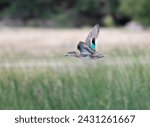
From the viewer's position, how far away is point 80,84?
235 centimetres

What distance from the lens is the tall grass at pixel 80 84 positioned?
Result: 7.49ft

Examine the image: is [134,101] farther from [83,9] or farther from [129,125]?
[83,9]

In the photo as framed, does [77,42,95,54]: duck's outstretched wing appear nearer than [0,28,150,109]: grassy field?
Yes

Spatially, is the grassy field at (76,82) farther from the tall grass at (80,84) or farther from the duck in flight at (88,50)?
the duck in flight at (88,50)

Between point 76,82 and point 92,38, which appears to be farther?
point 76,82

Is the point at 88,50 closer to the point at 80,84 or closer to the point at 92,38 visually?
the point at 92,38

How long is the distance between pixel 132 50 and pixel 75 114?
626 millimetres

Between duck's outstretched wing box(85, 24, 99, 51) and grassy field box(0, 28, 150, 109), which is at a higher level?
duck's outstretched wing box(85, 24, 99, 51)

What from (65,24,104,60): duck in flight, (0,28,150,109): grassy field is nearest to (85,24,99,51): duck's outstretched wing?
(65,24,104,60): duck in flight

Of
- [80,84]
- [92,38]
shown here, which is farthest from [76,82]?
[92,38]

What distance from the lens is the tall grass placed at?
228 centimetres

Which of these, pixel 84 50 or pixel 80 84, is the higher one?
pixel 84 50

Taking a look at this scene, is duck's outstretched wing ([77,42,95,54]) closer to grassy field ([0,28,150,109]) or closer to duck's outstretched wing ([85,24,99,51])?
duck's outstretched wing ([85,24,99,51])

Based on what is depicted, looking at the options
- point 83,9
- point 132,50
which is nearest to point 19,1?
point 83,9
